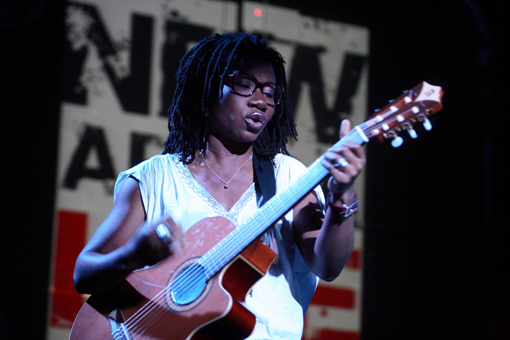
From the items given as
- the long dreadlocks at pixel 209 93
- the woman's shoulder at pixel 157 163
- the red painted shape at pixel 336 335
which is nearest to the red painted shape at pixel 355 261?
the red painted shape at pixel 336 335

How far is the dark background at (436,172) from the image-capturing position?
10.4 ft

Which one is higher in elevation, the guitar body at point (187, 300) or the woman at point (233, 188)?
the woman at point (233, 188)

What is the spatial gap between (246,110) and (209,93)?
23 centimetres

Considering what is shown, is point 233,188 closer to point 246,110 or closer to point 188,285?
point 246,110

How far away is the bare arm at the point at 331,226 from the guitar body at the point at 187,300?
0.17m

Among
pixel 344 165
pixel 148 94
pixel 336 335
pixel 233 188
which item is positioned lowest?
pixel 336 335

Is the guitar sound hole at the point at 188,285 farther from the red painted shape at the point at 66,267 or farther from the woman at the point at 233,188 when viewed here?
the red painted shape at the point at 66,267

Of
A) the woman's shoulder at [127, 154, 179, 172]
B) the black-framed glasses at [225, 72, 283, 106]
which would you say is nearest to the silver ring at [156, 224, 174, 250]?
the woman's shoulder at [127, 154, 179, 172]

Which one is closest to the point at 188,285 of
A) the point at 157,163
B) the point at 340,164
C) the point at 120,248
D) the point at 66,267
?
the point at 120,248

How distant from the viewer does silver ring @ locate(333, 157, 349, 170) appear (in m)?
1.26

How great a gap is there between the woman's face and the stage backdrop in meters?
1.48

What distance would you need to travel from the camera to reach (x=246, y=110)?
63.4 inches

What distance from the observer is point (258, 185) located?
66.1 inches

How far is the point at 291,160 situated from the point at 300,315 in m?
0.60
